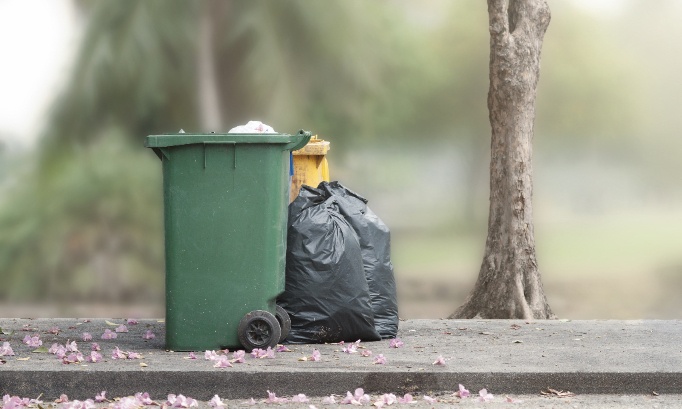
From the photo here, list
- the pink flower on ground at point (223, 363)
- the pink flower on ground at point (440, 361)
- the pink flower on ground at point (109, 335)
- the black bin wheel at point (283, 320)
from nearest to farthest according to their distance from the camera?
the pink flower on ground at point (223, 363) → the pink flower on ground at point (440, 361) → the black bin wheel at point (283, 320) → the pink flower on ground at point (109, 335)

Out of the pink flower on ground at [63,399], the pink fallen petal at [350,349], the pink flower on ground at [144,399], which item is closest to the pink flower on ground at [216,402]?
the pink flower on ground at [144,399]

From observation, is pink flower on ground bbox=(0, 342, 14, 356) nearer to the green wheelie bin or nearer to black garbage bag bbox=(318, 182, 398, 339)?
the green wheelie bin

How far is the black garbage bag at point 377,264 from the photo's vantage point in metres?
5.70

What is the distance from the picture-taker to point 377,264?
573 centimetres

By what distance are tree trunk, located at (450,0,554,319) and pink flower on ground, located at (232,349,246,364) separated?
2.86 metres

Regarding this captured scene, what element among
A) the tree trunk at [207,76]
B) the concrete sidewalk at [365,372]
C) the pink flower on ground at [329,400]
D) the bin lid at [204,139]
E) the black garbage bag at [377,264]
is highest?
the tree trunk at [207,76]

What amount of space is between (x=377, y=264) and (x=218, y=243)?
107 cm

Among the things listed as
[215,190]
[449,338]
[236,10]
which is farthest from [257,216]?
[236,10]

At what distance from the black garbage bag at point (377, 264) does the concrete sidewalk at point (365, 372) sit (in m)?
0.35

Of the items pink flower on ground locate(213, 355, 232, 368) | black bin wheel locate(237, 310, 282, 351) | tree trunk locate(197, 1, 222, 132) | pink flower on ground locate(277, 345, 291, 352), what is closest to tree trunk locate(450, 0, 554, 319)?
pink flower on ground locate(277, 345, 291, 352)

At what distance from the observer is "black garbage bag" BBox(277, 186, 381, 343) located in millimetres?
5398

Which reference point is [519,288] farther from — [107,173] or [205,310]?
[107,173]

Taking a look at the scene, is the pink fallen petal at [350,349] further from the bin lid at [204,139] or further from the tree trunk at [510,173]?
the tree trunk at [510,173]

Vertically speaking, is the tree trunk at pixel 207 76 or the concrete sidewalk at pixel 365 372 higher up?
the tree trunk at pixel 207 76
